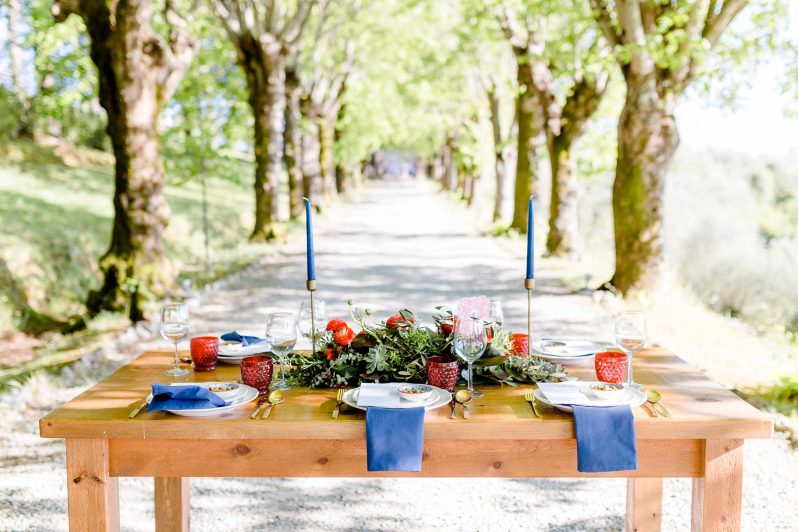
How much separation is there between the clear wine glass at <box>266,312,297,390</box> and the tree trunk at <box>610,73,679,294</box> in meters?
7.60

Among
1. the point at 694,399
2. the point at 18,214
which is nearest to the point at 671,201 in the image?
the point at 18,214

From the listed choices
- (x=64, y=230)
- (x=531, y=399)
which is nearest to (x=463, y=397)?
(x=531, y=399)

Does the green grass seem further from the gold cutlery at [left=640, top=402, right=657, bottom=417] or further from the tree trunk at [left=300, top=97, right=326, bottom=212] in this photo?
the gold cutlery at [left=640, top=402, right=657, bottom=417]

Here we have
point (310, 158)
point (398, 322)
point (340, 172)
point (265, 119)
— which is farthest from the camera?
point (340, 172)

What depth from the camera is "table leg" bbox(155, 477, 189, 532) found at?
358cm

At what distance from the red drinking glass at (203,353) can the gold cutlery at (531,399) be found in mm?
1353

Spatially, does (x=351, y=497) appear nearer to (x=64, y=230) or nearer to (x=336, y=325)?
(x=336, y=325)

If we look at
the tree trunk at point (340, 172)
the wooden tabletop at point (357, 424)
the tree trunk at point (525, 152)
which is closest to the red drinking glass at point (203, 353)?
the wooden tabletop at point (357, 424)

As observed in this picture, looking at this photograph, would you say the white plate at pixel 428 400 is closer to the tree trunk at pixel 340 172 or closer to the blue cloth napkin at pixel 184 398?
the blue cloth napkin at pixel 184 398

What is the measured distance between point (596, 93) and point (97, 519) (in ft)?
42.7

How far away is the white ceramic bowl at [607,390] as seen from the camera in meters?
2.68

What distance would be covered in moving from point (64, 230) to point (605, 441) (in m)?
13.7

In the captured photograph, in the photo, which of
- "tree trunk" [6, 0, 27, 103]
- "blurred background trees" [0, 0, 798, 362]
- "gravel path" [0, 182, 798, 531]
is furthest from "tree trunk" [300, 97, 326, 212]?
"gravel path" [0, 182, 798, 531]

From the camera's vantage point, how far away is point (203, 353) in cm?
325
